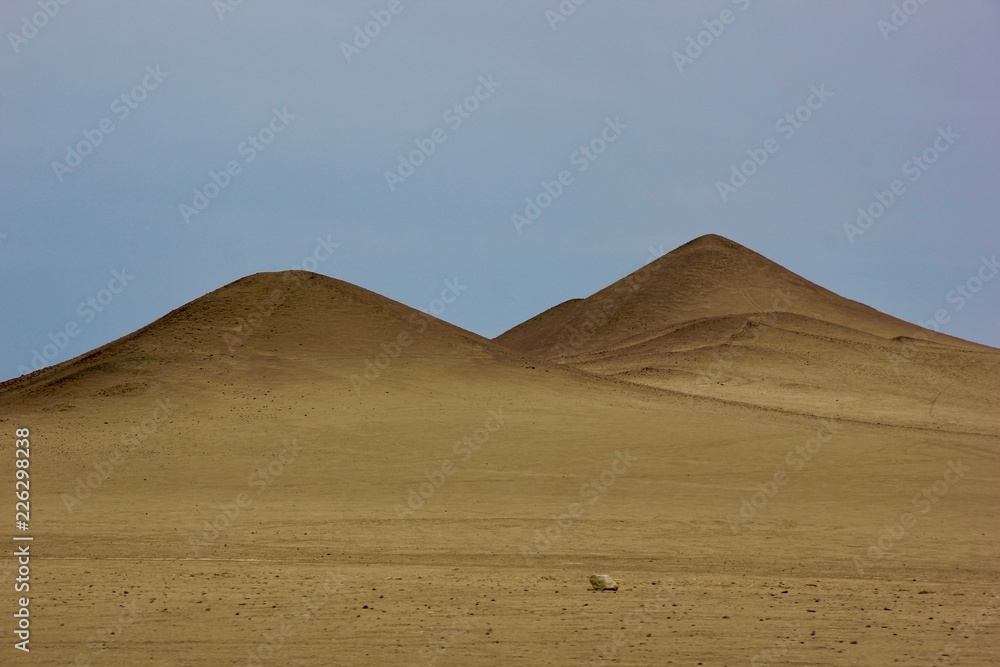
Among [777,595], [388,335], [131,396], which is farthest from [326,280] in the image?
[777,595]

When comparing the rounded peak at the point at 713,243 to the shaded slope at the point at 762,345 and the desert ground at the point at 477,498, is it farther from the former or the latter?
the desert ground at the point at 477,498

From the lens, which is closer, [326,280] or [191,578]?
[191,578]

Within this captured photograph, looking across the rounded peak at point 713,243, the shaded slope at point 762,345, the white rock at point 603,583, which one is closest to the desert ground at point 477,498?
the white rock at point 603,583

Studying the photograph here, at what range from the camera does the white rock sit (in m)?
15.1

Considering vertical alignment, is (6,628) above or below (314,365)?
below

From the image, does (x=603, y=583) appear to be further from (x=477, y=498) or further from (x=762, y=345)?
(x=762, y=345)

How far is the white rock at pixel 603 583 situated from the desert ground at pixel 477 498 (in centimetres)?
18

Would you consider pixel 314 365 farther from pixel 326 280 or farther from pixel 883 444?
pixel 883 444

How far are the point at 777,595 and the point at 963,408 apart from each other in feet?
106

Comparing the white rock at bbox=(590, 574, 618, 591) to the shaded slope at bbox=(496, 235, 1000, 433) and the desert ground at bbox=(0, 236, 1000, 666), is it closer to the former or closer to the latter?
the desert ground at bbox=(0, 236, 1000, 666)

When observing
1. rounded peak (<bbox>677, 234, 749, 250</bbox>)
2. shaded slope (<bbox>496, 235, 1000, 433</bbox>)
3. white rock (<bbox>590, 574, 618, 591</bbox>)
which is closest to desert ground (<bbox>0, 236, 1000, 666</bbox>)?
white rock (<bbox>590, 574, 618, 591</bbox>)

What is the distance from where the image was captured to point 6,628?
12.9m

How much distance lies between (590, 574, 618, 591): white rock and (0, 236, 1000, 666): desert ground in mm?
184

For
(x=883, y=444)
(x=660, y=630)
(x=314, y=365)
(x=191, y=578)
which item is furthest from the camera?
(x=314, y=365)
